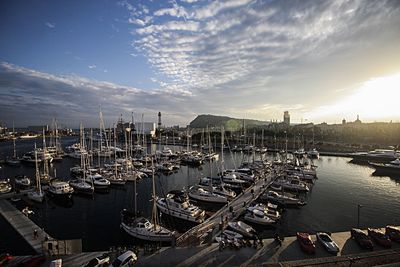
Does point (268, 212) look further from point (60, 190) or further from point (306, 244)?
point (60, 190)

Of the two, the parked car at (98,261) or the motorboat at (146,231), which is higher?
the parked car at (98,261)

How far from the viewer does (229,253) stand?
1669 cm

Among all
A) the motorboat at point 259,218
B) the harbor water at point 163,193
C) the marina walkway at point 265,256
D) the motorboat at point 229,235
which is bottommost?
the harbor water at point 163,193

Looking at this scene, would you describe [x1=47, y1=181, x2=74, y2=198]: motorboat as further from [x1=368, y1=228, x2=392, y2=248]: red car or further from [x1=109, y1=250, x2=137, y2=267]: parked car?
[x1=368, y1=228, x2=392, y2=248]: red car

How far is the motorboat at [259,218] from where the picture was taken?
26.4 meters

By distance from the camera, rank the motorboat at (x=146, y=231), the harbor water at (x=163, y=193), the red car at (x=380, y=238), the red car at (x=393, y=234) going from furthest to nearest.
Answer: the harbor water at (x=163, y=193)
the motorboat at (x=146, y=231)
the red car at (x=393, y=234)
the red car at (x=380, y=238)

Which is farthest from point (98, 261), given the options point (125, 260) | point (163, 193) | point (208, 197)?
point (208, 197)

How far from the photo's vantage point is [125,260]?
15102 millimetres

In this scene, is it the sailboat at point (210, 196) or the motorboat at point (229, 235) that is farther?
the sailboat at point (210, 196)

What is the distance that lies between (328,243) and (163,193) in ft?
58.7

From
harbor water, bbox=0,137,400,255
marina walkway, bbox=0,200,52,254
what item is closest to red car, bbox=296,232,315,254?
harbor water, bbox=0,137,400,255

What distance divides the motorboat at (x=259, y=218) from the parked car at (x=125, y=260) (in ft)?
48.2

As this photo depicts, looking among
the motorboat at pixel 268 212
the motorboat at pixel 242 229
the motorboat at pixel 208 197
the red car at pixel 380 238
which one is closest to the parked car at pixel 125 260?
the motorboat at pixel 242 229

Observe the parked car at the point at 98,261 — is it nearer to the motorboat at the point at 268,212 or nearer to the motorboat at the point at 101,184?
the motorboat at the point at 268,212
